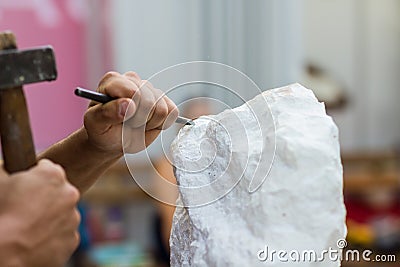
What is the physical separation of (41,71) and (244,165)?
29 centimetres

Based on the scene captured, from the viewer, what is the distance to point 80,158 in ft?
3.45

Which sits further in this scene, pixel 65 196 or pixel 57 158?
pixel 57 158

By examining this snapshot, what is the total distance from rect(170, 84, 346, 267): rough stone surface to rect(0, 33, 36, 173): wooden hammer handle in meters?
0.25

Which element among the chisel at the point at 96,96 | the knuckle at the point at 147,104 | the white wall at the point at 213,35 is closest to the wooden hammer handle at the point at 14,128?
the chisel at the point at 96,96

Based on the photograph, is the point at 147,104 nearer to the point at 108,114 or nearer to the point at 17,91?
the point at 108,114

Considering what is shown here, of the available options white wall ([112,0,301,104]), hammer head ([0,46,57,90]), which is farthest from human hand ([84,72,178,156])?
white wall ([112,0,301,104])

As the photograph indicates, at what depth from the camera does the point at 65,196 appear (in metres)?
0.66

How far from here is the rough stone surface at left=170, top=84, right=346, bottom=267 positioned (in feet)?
2.61

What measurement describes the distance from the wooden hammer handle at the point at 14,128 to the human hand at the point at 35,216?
0.07ft

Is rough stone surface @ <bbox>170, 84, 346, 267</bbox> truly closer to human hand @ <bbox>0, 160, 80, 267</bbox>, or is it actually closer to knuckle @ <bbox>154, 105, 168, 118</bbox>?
knuckle @ <bbox>154, 105, 168, 118</bbox>

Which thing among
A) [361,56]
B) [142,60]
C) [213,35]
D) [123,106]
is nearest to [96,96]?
[123,106]

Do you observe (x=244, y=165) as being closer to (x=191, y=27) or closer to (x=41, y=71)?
(x=41, y=71)

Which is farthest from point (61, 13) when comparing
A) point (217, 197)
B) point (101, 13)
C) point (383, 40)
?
point (217, 197)

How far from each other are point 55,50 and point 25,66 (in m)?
2.24
